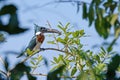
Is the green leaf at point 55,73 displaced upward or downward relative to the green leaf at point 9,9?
downward

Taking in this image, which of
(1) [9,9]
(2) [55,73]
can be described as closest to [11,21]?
(1) [9,9]

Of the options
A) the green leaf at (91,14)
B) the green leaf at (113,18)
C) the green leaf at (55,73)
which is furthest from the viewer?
the green leaf at (91,14)

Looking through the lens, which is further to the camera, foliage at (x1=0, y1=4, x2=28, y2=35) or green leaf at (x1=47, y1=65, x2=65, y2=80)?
green leaf at (x1=47, y1=65, x2=65, y2=80)

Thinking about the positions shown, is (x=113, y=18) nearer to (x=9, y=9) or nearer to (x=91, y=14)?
(x=91, y=14)

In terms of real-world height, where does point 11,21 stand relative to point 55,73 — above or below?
above

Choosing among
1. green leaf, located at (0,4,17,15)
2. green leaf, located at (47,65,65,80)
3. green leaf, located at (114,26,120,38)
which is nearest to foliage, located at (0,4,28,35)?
green leaf, located at (0,4,17,15)

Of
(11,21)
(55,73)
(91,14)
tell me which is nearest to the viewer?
(11,21)

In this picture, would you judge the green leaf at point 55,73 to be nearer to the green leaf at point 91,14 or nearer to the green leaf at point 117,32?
the green leaf at point 117,32

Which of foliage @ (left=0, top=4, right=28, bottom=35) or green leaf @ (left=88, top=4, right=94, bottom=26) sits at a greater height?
foliage @ (left=0, top=4, right=28, bottom=35)

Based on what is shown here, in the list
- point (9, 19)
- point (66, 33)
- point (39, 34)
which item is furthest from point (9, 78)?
point (39, 34)

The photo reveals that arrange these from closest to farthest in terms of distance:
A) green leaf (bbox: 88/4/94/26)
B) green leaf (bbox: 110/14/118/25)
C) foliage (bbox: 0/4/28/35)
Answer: foliage (bbox: 0/4/28/35)
green leaf (bbox: 110/14/118/25)
green leaf (bbox: 88/4/94/26)

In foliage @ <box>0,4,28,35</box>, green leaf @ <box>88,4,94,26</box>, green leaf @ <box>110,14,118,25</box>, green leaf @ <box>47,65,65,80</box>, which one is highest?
foliage @ <box>0,4,28,35</box>

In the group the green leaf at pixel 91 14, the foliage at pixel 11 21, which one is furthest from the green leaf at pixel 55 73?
the green leaf at pixel 91 14

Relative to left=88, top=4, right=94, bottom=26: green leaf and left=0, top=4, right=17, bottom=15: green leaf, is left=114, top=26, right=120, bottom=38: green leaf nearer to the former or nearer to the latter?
left=88, top=4, right=94, bottom=26: green leaf
